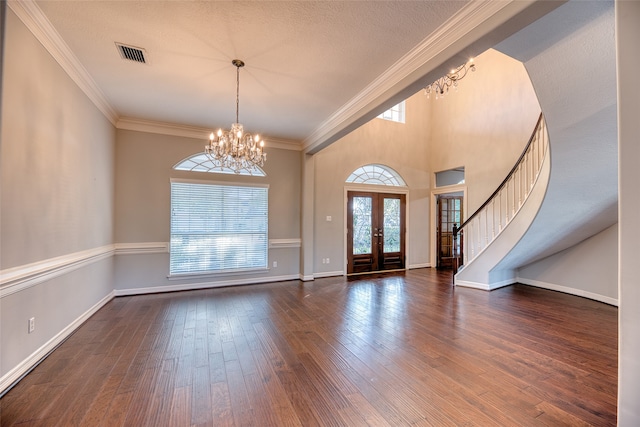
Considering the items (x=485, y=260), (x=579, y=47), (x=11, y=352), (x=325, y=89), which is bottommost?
(x=11, y=352)

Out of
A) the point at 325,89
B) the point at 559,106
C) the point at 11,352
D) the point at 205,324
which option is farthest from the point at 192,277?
the point at 559,106

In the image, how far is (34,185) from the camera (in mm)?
2400

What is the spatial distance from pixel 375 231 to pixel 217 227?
12.1 feet

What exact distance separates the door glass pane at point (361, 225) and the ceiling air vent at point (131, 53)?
474 cm

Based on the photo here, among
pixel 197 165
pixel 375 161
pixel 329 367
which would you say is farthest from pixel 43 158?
pixel 375 161

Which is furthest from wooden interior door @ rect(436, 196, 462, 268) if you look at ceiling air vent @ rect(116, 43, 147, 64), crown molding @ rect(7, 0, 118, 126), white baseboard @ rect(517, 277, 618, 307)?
crown molding @ rect(7, 0, 118, 126)

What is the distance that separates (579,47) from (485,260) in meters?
3.60

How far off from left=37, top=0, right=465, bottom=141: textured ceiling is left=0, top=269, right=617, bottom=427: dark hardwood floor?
297cm

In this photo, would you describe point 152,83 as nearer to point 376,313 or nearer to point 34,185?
point 34,185

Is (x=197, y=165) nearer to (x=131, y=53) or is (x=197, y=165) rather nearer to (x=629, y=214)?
(x=131, y=53)

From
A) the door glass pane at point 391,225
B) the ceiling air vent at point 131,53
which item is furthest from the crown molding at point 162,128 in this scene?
the door glass pane at point 391,225

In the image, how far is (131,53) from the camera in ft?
9.01

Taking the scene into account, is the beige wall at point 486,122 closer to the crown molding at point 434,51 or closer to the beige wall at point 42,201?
the crown molding at point 434,51

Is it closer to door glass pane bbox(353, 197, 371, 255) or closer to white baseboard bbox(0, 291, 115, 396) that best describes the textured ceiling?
white baseboard bbox(0, 291, 115, 396)
